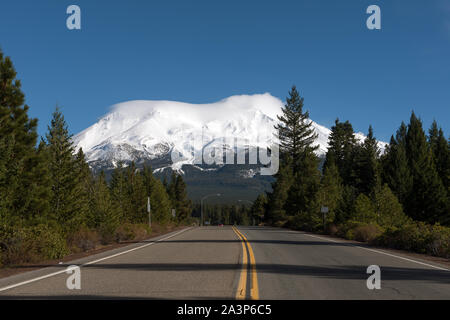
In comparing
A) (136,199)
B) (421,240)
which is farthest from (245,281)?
(136,199)

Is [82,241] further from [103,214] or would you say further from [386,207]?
[386,207]

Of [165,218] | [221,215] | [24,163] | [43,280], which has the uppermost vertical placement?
[24,163]

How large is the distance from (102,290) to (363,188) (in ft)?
261

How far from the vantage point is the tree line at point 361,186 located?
1342 inches

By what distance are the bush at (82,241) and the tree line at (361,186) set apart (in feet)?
49.4

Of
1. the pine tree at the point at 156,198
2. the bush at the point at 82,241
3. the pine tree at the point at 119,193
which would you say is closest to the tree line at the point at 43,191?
the bush at the point at 82,241

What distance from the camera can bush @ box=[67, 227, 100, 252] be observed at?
21.4 metres

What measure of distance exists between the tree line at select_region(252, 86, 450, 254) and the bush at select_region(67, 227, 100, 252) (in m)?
15.0

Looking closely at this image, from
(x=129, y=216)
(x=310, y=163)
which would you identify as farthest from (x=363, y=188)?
(x=129, y=216)

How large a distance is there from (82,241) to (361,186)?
70.0 m

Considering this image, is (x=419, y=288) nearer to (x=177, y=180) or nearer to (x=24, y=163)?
(x=24, y=163)

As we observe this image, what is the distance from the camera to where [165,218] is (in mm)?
54656

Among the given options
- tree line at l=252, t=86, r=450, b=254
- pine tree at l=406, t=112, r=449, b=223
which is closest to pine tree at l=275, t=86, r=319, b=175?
tree line at l=252, t=86, r=450, b=254

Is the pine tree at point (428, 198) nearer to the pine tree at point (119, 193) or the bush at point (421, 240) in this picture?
the bush at point (421, 240)
